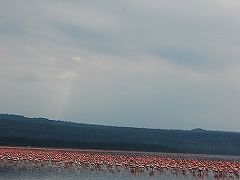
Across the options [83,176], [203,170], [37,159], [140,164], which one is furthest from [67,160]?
[83,176]

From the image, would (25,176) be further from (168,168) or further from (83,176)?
(168,168)

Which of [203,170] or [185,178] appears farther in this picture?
[203,170]

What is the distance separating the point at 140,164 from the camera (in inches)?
2977

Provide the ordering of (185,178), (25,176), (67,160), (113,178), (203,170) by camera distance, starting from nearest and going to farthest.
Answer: (25,176)
(113,178)
(185,178)
(203,170)
(67,160)

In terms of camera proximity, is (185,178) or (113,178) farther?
(185,178)

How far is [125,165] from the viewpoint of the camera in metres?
75.7

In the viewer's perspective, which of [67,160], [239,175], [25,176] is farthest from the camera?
[67,160]

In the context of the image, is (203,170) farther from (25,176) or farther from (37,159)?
(25,176)

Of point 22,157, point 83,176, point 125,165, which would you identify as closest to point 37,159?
point 22,157

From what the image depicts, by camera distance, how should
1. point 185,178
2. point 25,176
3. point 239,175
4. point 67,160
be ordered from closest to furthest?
point 25,176 → point 185,178 → point 239,175 → point 67,160

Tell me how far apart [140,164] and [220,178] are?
51.7 ft

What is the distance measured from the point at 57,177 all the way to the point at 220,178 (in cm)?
1836

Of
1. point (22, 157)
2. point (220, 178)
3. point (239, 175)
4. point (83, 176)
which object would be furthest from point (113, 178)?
point (22, 157)

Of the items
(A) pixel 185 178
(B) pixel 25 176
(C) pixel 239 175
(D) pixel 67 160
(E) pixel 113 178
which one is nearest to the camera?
(B) pixel 25 176
